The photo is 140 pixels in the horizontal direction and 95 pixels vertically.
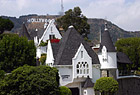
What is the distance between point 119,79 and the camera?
183ft

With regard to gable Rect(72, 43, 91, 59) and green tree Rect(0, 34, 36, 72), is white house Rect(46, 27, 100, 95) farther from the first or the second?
green tree Rect(0, 34, 36, 72)

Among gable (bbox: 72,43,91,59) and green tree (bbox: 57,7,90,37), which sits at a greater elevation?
green tree (bbox: 57,7,90,37)

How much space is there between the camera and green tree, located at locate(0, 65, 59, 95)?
39.6 meters

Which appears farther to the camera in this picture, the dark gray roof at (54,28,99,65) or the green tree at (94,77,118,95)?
the dark gray roof at (54,28,99,65)

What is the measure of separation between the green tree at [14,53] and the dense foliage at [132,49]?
2762cm

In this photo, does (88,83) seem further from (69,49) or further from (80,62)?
(69,49)

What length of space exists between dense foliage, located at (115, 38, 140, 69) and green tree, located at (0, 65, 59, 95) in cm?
3631

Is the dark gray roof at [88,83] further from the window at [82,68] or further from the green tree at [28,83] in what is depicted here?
the green tree at [28,83]

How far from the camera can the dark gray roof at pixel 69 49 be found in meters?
48.7

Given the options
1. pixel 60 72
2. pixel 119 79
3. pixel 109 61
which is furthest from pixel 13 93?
pixel 119 79

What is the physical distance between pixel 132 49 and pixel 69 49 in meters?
30.7

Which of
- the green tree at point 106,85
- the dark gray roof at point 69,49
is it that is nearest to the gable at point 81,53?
the dark gray roof at point 69,49

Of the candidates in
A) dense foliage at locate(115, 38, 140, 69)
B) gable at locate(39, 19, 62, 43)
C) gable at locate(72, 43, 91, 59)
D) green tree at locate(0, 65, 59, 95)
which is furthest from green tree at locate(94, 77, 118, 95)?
dense foliage at locate(115, 38, 140, 69)

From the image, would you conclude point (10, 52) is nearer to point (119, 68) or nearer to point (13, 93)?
point (13, 93)
